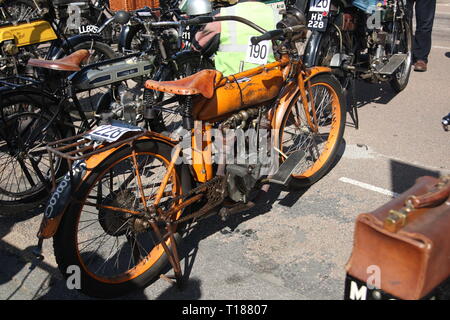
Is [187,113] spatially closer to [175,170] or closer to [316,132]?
[175,170]

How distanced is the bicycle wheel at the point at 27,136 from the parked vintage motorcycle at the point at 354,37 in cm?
272

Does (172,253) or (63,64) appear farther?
(63,64)

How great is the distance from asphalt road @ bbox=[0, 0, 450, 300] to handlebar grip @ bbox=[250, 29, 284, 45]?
138 centimetres

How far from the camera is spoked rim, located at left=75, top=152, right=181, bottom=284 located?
294 centimetres

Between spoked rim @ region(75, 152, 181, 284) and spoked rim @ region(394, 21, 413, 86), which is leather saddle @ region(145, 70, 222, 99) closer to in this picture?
spoked rim @ region(75, 152, 181, 284)

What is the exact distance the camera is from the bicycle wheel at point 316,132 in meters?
4.06

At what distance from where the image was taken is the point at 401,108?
6.15m

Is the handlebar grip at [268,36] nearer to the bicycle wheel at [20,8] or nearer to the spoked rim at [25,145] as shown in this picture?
the spoked rim at [25,145]

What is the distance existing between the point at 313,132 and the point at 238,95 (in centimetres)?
102

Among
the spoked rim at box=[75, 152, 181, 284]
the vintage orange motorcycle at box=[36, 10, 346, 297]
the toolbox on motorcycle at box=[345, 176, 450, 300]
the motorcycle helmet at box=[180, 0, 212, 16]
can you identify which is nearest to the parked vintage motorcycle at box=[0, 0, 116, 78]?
the motorcycle helmet at box=[180, 0, 212, 16]

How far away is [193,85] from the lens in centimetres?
299

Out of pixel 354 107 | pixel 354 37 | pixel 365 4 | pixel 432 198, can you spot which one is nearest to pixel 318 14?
pixel 365 4

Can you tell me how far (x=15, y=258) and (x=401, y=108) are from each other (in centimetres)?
473

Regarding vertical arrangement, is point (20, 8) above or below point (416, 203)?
above
